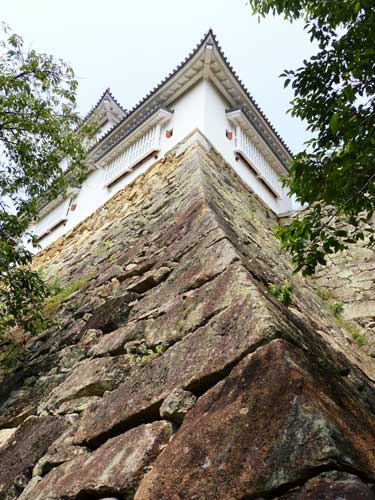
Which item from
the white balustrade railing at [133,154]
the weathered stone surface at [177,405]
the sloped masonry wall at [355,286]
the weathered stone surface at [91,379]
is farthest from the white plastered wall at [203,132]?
the weathered stone surface at [177,405]

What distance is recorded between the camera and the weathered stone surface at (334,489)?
113cm

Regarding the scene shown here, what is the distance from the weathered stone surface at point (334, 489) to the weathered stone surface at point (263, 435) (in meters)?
0.03

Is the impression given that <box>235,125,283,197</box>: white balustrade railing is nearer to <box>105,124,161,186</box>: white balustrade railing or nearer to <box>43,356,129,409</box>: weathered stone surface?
<box>105,124,161,186</box>: white balustrade railing

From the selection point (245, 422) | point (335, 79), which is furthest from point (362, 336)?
point (245, 422)

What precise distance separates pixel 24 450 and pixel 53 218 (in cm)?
981

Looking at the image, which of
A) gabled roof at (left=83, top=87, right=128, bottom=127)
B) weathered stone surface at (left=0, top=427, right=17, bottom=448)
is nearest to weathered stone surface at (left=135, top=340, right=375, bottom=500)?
weathered stone surface at (left=0, top=427, right=17, bottom=448)

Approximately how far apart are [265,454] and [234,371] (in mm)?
468

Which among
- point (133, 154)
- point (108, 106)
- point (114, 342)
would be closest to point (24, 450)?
point (114, 342)

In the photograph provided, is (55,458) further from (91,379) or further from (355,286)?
(355,286)

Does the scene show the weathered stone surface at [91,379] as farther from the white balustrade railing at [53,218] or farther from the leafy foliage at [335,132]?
the white balustrade railing at [53,218]

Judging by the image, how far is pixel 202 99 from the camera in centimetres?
813

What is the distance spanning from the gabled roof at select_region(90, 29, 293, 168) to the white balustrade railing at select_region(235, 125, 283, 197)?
40 cm

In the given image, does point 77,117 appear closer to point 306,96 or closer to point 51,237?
point 306,96

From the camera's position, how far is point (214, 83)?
8789 millimetres
